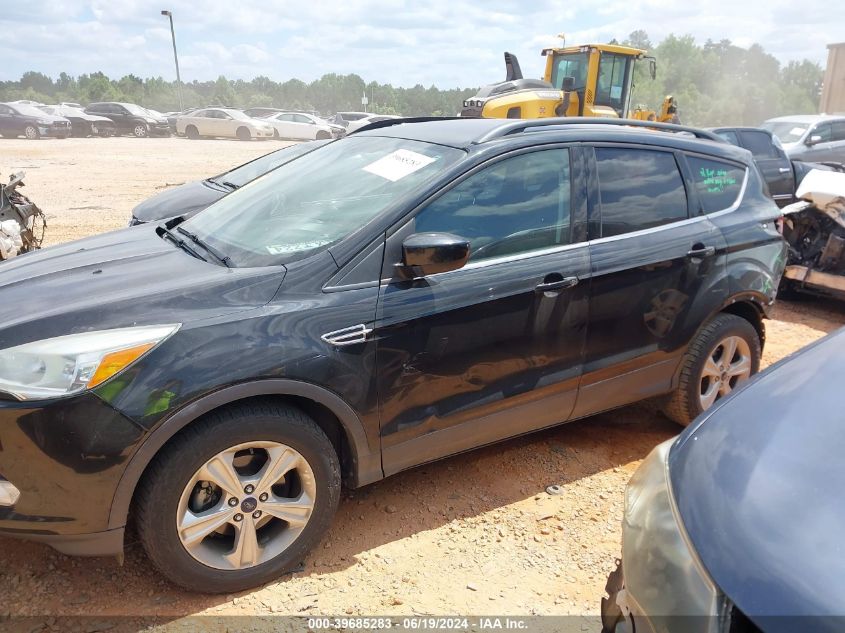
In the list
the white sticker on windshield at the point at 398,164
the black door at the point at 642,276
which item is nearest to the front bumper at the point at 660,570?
the black door at the point at 642,276

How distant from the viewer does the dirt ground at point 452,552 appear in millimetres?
2539

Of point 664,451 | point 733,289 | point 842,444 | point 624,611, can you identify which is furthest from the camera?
point 733,289

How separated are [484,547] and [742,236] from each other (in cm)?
235

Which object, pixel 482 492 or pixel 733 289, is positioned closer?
pixel 482 492

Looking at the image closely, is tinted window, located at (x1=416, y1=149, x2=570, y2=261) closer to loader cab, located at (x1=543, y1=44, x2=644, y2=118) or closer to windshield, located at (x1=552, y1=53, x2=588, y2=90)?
loader cab, located at (x1=543, y1=44, x2=644, y2=118)

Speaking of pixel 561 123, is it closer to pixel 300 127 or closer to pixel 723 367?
pixel 723 367

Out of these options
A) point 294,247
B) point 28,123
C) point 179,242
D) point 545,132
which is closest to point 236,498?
point 294,247

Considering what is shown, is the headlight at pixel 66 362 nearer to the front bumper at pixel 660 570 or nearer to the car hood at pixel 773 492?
the front bumper at pixel 660 570

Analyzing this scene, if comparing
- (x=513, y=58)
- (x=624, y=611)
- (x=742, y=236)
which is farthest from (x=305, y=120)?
(x=624, y=611)

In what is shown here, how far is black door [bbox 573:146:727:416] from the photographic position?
329 centimetres

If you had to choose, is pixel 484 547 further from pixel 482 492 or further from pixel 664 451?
pixel 664 451

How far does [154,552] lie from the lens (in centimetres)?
236

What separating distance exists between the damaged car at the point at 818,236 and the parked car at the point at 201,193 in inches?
196

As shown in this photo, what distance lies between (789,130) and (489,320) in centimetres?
1462
